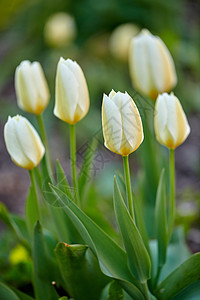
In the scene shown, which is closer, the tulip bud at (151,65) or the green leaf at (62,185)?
the green leaf at (62,185)

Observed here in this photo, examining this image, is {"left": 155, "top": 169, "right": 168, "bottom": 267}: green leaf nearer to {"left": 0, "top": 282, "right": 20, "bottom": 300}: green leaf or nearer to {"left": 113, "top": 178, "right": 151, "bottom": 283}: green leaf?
{"left": 113, "top": 178, "right": 151, "bottom": 283}: green leaf

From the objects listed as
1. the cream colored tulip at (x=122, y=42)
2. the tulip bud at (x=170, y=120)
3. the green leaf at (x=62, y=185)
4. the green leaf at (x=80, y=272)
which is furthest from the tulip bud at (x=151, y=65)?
the cream colored tulip at (x=122, y=42)

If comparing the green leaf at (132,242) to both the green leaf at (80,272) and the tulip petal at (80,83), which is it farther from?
the tulip petal at (80,83)

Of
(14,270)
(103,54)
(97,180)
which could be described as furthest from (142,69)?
(103,54)

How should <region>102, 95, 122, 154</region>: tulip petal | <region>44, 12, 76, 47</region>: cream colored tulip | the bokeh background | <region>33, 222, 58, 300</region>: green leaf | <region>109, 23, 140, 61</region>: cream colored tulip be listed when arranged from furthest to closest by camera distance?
<region>44, 12, 76, 47</region>: cream colored tulip
<region>109, 23, 140, 61</region>: cream colored tulip
the bokeh background
<region>33, 222, 58, 300</region>: green leaf
<region>102, 95, 122, 154</region>: tulip petal

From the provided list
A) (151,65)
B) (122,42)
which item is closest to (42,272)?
(151,65)

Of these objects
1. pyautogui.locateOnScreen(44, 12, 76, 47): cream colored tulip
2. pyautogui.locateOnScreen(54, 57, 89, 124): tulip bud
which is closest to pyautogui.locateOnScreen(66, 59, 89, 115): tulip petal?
pyautogui.locateOnScreen(54, 57, 89, 124): tulip bud
